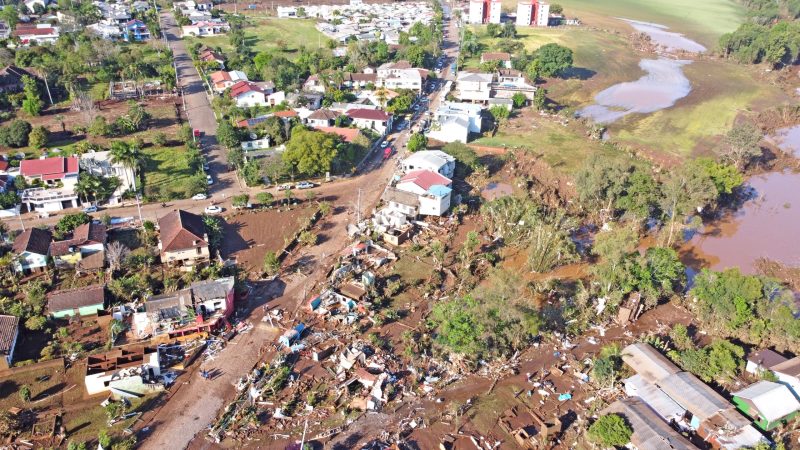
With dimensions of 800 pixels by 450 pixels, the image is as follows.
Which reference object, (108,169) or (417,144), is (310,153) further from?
(108,169)

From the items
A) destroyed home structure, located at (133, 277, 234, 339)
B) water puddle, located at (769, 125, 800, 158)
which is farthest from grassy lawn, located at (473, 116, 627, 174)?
destroyed home structure, located at (133, 277, 234, 339)

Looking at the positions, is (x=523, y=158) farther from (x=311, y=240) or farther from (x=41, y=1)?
(x=41, y=1)

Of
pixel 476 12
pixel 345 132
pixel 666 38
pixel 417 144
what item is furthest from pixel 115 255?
pixel 666 38

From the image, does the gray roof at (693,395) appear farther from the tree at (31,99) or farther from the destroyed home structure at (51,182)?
the tree at (31,99)

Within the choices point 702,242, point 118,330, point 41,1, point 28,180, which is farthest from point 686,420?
point 41,1

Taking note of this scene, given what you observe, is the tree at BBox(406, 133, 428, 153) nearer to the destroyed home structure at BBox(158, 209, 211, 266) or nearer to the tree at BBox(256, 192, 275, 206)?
the tree at BBox(256, 192, 275, 206)

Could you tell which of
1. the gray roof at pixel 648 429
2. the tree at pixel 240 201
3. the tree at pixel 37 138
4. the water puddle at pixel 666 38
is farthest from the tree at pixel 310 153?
the water puddle at pixel 666 38
